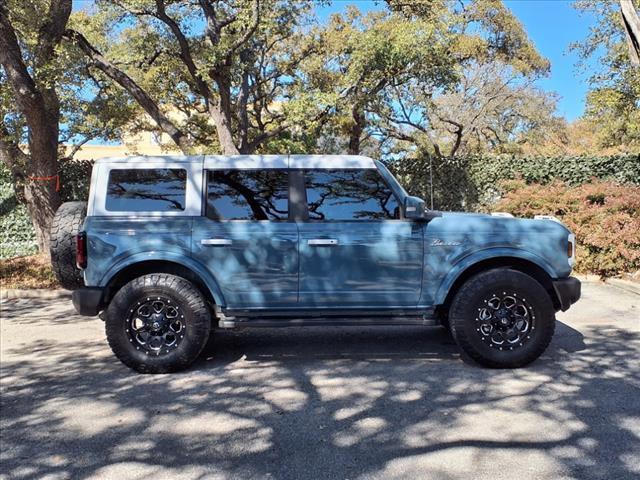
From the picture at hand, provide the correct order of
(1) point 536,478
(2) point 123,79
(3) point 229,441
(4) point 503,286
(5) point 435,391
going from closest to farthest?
1. (1) point 536,478
2. (3) point 229,441
3. (5) point 435,391
4. (4) point 503,286
5. (2) point 123,79

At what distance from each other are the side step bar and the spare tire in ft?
5.07

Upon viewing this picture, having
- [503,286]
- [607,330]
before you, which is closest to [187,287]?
[503,286]

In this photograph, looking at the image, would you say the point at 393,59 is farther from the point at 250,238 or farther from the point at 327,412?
the point at 327,412

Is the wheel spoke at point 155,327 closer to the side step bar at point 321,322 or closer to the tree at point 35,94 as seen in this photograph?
the side step bar at point 321,322

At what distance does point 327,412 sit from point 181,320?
5.48ft

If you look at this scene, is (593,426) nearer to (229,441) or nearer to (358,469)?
(358,469)

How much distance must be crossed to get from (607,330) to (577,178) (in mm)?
8185

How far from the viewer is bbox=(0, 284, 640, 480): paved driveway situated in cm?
325

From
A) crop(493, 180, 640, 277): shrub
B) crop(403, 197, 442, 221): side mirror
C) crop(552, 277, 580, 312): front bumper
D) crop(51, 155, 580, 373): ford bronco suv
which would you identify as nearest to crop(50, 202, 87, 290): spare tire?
crop(51, 155, 580, 373): ford bronco suv

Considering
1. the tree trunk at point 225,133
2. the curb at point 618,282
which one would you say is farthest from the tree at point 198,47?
the curb at point 618,282

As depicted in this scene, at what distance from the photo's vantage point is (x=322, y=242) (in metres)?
4.89

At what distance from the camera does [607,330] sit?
6.43 meters

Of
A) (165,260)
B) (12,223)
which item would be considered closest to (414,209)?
(165,260)

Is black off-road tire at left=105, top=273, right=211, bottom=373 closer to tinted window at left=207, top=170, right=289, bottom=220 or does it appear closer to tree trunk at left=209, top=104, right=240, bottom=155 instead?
tinted window at left=207, top=170, right=289, bottom=220
